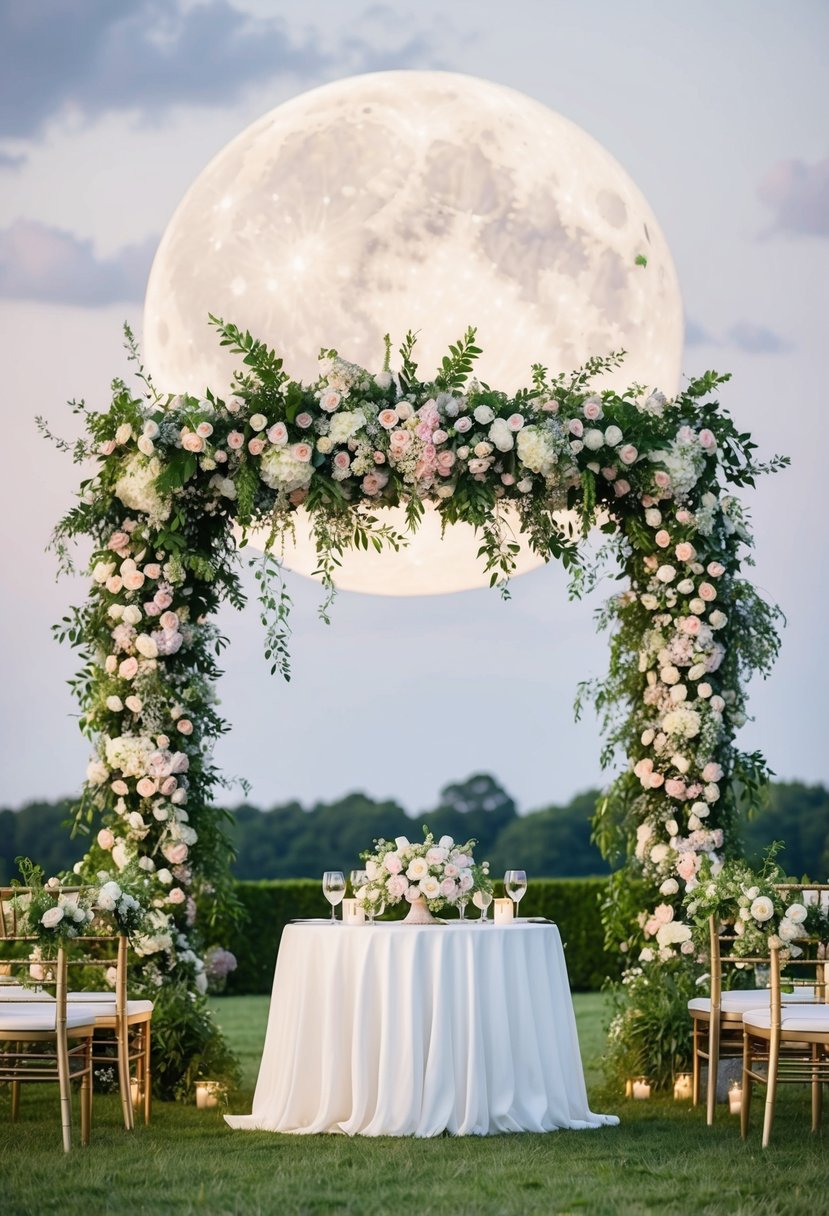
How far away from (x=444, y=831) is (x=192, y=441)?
16452mm

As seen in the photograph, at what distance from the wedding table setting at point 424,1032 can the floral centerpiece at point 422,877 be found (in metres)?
0.02

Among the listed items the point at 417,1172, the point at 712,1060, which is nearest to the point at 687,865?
the point at 712,1060

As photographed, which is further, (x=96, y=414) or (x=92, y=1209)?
(x=96, y=414)

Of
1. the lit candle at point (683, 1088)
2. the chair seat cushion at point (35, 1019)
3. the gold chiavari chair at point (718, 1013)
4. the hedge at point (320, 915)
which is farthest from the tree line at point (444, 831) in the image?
the chair seat cushion at point (35, 1019)

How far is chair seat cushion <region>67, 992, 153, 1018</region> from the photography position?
21.7 ft

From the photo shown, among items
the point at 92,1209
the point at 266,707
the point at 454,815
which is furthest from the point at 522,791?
the point at 92,1209

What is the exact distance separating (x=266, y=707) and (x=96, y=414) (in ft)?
45.6

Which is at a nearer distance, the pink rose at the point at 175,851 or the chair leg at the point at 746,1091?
the chair leg at the point at 746,1091

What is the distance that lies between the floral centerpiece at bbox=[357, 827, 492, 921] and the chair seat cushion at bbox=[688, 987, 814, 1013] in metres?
1.16

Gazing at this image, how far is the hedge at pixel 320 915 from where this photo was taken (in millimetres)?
14844

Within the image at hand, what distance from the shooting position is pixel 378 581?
813cm

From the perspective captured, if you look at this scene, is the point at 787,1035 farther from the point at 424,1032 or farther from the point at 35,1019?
the point at 35,1019

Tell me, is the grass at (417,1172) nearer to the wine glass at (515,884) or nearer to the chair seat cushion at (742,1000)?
the chair seat cushion at (742,1000)

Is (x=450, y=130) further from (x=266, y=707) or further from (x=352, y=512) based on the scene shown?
(x=266, y=707)
